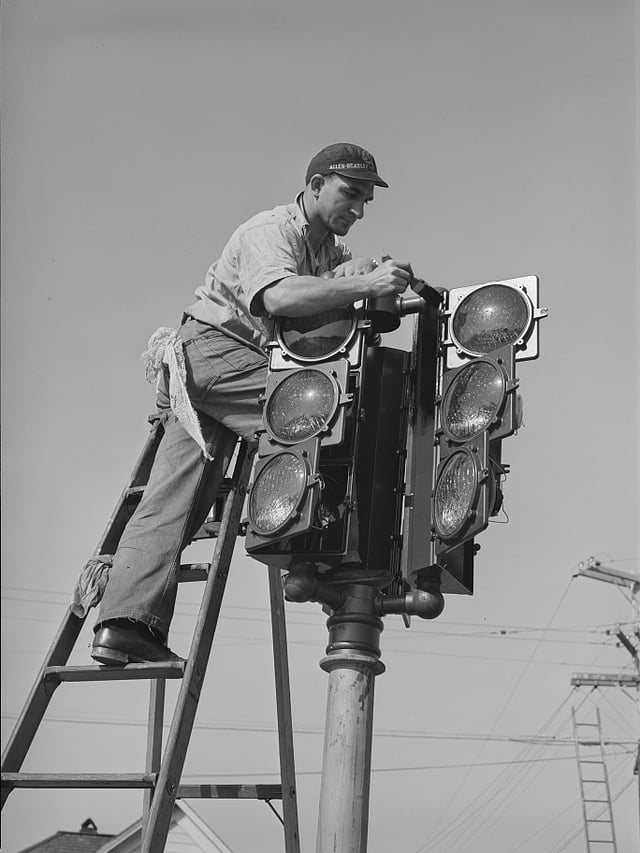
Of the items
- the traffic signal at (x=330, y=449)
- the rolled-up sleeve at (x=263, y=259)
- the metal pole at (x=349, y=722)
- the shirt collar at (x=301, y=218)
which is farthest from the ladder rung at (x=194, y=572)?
the shirt collar at (x=301, y=218)

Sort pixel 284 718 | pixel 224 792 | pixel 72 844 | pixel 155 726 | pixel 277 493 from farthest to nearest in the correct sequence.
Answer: pixel 72 844, pixel 155 726, pixel 284 718, pixel 224 792, pixel 277 493

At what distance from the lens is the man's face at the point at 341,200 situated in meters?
4.46

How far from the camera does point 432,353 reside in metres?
4.29

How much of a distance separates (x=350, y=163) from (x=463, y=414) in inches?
50.0

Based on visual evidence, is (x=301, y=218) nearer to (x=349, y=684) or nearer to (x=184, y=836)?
(x=349, y=684)

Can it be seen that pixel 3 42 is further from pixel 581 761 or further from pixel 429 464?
pixel 581 761

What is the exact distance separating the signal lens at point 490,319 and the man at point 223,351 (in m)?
0.28

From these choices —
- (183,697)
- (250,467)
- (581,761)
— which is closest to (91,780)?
(183,697)

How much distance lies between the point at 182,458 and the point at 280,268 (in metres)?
0.91

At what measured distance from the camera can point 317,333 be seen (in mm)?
4168

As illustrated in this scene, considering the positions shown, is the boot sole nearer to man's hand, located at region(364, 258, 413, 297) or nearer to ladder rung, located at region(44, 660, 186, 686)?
ladder rung, located at region(44, 660, 186, 686)

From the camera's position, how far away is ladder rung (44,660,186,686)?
382 centimetres

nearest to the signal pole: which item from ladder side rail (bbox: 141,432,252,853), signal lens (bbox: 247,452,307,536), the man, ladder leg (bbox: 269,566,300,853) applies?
signal lens (bbox: 247,452,307,536)

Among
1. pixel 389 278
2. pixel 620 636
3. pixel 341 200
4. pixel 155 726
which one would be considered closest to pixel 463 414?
pixel 389 278
